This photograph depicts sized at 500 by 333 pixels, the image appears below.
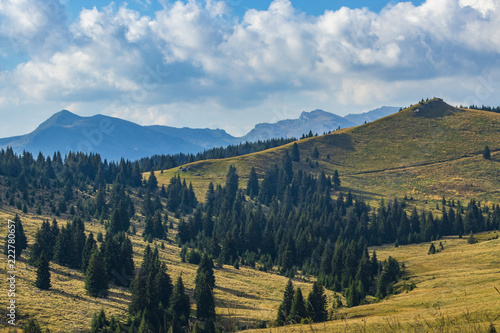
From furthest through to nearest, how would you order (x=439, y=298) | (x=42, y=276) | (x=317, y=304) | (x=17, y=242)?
1. (x=17, y=242)
2. (x=42, y=276)
3. (x=317, y=304)
4. (x=439, y=298)

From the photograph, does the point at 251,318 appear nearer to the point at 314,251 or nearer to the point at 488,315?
the point at 488,315

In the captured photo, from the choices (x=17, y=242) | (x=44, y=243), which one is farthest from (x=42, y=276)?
(x=17, y=242)

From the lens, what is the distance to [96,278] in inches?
2793

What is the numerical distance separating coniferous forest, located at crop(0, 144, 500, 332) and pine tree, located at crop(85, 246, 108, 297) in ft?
0.62

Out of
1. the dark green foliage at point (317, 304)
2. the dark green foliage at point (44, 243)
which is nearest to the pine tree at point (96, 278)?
the dark green foliage at point (44, 243)

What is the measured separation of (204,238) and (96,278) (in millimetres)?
62641

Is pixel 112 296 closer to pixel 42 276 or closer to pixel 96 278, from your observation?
pixel 96 278

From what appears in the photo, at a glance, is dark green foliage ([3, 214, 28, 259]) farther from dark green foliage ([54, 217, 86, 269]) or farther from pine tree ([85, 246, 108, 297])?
pine tree ([85, 246, 108, 297])

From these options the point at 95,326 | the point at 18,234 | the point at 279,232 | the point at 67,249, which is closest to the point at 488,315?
the point at 95,326

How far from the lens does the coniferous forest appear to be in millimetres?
66188

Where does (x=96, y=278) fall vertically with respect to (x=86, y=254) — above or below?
below

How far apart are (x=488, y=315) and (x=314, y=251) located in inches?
3356

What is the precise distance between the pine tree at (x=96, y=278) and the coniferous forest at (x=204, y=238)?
189 millimetres

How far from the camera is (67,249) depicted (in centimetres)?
8581
